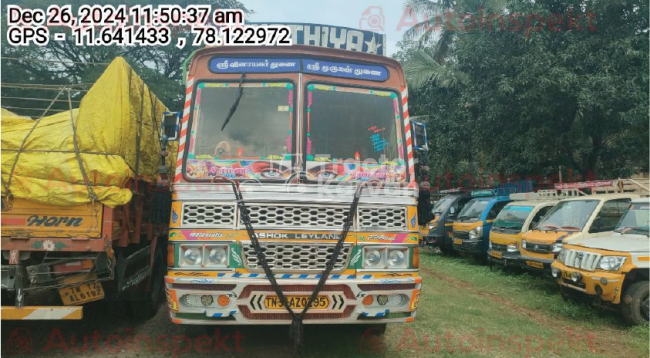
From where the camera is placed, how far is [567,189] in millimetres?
10648

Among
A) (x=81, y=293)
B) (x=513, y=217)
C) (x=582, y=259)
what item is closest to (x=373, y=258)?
(x=81, y=293)

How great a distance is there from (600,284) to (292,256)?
426 centimetres

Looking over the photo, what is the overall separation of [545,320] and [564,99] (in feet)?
23.2

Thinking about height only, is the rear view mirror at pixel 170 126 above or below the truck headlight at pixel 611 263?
above

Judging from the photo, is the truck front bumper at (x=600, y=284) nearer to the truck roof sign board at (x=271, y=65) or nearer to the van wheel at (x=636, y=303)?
the van wheel at (x=636, y=303)

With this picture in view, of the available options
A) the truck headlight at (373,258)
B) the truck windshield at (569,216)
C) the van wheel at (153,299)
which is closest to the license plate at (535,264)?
the truck windshield at (569,216)

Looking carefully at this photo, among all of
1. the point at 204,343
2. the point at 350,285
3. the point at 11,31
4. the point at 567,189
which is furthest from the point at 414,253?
the point at 11,31

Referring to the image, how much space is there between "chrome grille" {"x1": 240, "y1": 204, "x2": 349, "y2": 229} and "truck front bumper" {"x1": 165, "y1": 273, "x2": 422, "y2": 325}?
0.46 meters

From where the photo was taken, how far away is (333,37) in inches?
201

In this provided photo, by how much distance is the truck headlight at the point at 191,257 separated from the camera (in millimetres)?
4281

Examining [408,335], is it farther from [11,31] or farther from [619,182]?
[11,31]

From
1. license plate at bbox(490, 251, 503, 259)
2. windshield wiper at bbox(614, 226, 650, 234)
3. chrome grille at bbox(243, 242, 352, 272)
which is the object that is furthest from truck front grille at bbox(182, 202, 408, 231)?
license plate at bbox(490, 251, 503, 259)

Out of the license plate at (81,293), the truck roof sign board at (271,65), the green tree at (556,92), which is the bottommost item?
the license plate at (81,293)

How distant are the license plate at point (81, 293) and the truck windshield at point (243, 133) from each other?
60.4 inches
